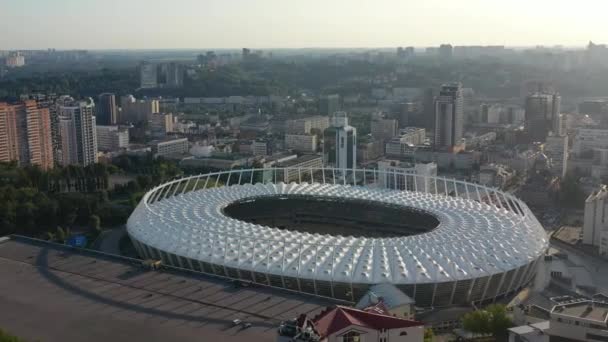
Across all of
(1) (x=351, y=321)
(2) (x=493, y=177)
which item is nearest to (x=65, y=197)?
(1) (x=351, y=321)

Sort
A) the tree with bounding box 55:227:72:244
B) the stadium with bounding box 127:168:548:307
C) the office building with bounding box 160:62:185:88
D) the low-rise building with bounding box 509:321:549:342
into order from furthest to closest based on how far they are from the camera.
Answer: the office building with bounding box 160:62:185:88, the tree with bounding box 55:227:72:244, the stadium with bounding box 127:168:548:307, the low-rise building with bounding box 509:321:549:342

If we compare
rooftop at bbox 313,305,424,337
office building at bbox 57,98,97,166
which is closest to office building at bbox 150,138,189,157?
office building at bbox 57,98,97,166

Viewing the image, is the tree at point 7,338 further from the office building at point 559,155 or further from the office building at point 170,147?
the office building at point 170,147

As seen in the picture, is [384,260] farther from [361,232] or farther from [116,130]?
[116,130]

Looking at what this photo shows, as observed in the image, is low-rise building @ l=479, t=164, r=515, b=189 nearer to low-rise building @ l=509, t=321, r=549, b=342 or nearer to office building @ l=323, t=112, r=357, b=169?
office building @ l=323, t=112, r=357, b=169

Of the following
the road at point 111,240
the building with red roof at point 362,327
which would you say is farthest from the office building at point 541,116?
the building with red roof at point 362,327
